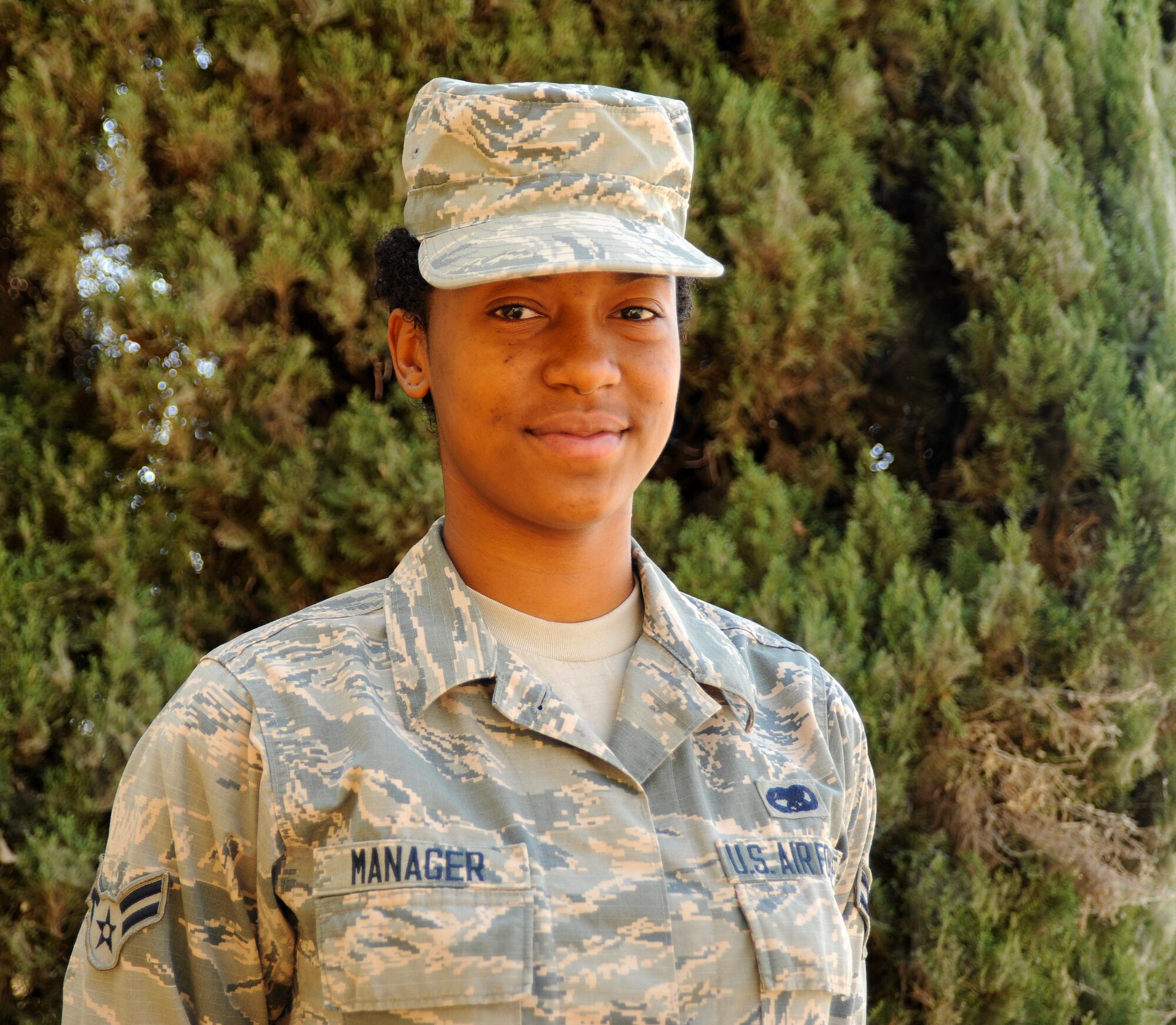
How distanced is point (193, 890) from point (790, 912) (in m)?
0.77

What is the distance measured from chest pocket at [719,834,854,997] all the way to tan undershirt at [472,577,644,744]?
0.27 m

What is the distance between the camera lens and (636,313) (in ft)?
5.74

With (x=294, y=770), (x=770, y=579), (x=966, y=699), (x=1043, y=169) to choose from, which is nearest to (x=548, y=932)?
(x=294, y=770)

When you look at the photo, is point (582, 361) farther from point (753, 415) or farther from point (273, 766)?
point (753, 415)

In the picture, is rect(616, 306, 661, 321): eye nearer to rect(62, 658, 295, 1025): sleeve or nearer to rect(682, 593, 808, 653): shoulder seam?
rect(682, 593, 808, 653): shoulder seam

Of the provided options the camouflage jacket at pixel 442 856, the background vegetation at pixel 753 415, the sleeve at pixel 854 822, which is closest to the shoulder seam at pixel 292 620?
the camouflage jacket at pixel 442 856

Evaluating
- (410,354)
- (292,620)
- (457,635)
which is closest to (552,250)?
(410,354)

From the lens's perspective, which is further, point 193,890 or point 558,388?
point 558,388

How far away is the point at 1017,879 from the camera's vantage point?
9.91 feet

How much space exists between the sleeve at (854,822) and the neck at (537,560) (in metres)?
0.41

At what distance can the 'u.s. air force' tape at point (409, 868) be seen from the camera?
1503 mm

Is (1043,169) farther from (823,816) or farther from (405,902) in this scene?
(405,902)

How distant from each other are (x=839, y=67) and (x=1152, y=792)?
2.08m

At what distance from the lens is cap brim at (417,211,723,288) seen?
1.61m
